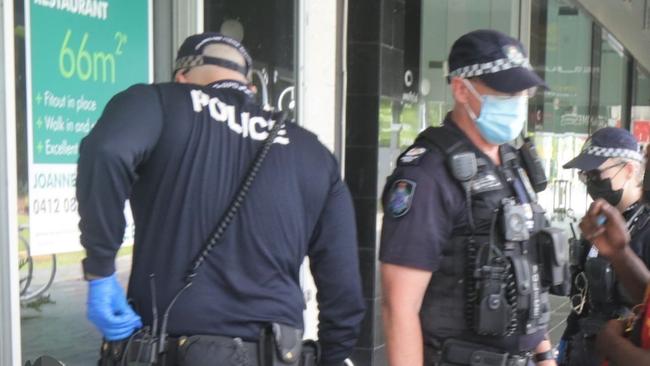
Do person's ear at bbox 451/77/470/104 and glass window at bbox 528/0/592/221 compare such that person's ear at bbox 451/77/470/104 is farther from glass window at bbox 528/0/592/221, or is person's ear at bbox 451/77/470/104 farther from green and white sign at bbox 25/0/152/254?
glass window at bbox 528/0/592/221

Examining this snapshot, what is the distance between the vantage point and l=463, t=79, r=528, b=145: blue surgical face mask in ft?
8.63

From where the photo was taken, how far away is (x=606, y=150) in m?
3.63

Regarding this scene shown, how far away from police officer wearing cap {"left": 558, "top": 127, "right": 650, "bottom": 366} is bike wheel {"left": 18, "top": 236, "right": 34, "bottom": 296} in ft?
7.85

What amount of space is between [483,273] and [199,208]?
0.91 meters

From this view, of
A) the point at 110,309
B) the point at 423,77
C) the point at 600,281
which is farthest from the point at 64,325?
the point at 423,77

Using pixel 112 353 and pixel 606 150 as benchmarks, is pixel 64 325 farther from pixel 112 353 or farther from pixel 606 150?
pixel 606 150

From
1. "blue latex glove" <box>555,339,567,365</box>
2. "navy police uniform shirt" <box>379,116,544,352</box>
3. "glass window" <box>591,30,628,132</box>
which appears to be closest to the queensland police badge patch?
"navy police uniform shirt" <box>379,116,544,352</box>

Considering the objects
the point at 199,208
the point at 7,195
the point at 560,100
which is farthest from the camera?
the point at 560,100

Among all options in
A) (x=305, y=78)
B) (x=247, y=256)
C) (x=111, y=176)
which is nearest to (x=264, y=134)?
(x=247, y=256)

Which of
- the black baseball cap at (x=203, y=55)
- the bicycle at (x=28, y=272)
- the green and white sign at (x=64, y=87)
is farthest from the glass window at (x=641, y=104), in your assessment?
the black baseball cap at (x=203, y=55)

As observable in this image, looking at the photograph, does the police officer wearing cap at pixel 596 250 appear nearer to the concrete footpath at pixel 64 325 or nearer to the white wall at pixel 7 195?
the concrete footpath at pixel 64 325

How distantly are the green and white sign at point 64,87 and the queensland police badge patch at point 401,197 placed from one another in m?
1.78

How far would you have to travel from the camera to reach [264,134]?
2340 mm

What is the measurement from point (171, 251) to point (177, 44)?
2417mm
